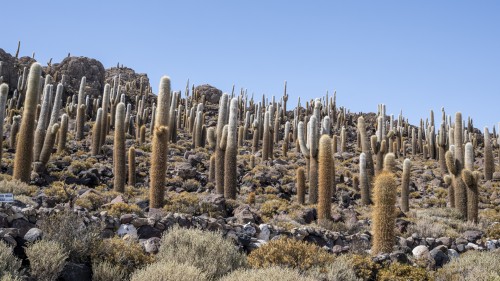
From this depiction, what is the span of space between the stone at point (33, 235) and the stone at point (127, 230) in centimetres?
203

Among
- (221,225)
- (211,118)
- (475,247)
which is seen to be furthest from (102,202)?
(211,118)

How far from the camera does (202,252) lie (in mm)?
8211

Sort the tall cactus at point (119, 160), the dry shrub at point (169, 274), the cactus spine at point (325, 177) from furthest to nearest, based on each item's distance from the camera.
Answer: the tall cactus at point (119, 160) < the cactus spine at point (325, 177) < the dry shrub at point (169, 274)

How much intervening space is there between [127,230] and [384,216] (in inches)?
243

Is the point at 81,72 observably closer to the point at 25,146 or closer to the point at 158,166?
the point at 25,146

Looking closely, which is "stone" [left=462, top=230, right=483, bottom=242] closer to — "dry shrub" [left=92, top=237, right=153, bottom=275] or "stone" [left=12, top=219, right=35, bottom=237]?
"dry shrub" [left=92, top=237, right=153, bottom=275]

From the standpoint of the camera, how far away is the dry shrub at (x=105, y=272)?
696 centimetres

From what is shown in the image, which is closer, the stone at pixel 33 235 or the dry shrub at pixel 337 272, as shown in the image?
the stone at pixel 33 235

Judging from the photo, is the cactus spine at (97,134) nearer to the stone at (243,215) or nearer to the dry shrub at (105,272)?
the stone at (243,215)

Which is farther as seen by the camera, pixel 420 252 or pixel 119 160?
pixel 119 160

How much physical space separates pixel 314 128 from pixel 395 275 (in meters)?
10.8

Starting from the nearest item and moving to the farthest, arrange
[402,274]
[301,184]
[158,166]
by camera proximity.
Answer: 1. [402,274]
2. [158,166]
3. [301,184]

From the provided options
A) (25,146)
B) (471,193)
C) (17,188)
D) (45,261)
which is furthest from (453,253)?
(25,146)

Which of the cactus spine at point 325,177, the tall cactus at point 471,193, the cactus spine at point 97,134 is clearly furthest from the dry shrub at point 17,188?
the tall cactus at point 471,193
